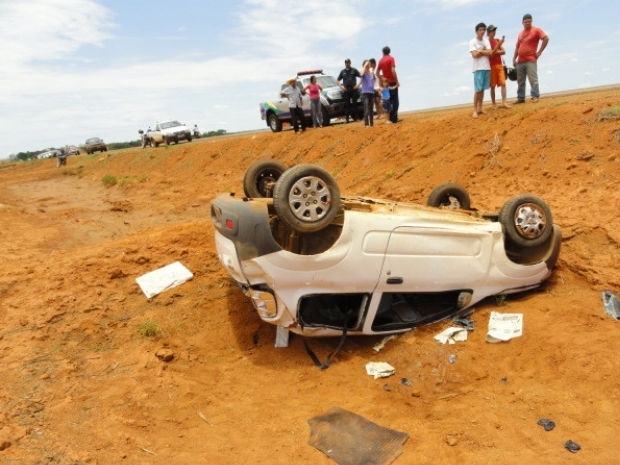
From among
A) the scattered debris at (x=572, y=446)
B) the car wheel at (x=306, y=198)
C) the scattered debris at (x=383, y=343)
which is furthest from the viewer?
the scattered debris at (x=383, y=343)

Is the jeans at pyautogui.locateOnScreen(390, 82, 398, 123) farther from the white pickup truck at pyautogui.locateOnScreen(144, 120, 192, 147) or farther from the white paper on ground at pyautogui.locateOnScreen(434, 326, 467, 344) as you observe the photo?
the white pickup truck at pyautogui.locateOnScreen(144, 120, 192, 147)

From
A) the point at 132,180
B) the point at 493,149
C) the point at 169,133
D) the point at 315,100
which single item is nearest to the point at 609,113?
the point at 493,149

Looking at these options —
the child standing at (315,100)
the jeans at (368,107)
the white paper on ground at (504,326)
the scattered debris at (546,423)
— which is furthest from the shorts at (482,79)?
the scattered debris at (546,423)

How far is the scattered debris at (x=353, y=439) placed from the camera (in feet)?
11.1

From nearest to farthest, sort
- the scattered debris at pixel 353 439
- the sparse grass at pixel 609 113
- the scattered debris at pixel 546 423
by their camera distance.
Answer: the scattered debris at pixel 353 439 → the scattered debris at pixel 546 423 → the sparse grass at pixel 609 113

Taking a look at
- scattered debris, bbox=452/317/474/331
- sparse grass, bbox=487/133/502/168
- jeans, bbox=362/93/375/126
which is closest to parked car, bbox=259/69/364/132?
jeans, bbox=362/93/375/126

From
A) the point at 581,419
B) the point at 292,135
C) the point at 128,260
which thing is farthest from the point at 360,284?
the point at 292,135

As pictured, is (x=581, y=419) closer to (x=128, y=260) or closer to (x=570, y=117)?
(x=128, y=260)

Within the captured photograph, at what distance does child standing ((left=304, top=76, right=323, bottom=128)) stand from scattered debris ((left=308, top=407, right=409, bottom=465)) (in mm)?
11491

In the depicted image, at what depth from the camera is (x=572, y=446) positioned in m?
3.27

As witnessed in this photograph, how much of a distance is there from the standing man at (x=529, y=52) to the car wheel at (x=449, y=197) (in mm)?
4853

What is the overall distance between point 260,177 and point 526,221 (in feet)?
9.27

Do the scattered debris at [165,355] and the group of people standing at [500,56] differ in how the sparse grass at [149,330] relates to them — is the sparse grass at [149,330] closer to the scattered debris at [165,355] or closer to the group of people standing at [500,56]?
the scattered debris at [165,355]

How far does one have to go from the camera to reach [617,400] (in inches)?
143
